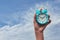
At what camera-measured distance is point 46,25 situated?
29.5 meters

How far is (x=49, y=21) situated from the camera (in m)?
29.5

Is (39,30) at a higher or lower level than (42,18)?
lower

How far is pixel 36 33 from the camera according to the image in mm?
29562

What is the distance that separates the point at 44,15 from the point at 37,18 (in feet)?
1.18

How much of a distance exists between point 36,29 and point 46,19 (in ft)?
2.08

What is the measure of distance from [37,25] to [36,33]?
0.37 meters

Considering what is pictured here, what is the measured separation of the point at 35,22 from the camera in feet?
97.0

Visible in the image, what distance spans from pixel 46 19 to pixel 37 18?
41cm

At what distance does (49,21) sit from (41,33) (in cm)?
65

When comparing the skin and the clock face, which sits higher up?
the clock face

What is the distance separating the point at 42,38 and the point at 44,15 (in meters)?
1.04

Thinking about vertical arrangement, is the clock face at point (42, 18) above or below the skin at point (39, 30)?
above

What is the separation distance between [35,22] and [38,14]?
1.26 ft

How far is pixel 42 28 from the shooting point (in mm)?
29484
